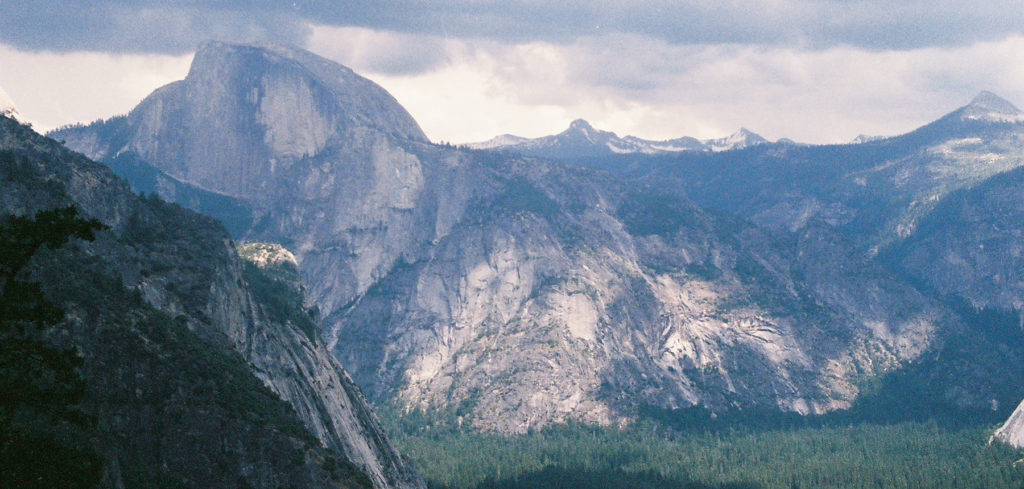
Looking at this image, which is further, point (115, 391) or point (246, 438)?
point (246, 438)

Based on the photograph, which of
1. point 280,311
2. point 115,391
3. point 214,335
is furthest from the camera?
point 280,311

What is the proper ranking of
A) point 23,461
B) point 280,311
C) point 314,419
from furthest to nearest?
point 280,311 < point 314,419 < point 23,461

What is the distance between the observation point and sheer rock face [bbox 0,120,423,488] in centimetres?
13762

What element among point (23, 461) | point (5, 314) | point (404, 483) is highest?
point (5, 314)

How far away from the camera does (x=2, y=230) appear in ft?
181

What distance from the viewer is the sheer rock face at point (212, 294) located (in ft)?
452

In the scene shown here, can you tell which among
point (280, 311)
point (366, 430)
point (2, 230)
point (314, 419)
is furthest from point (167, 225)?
point (2, 230)

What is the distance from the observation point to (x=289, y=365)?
170 metres

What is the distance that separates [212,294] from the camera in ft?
493

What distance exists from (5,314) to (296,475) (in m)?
58.5

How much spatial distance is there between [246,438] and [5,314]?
56445mm

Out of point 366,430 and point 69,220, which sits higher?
point 69,220

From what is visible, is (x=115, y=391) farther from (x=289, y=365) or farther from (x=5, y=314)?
(x=289, y=365)

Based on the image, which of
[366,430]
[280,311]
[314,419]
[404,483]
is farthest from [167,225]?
[404,483]
